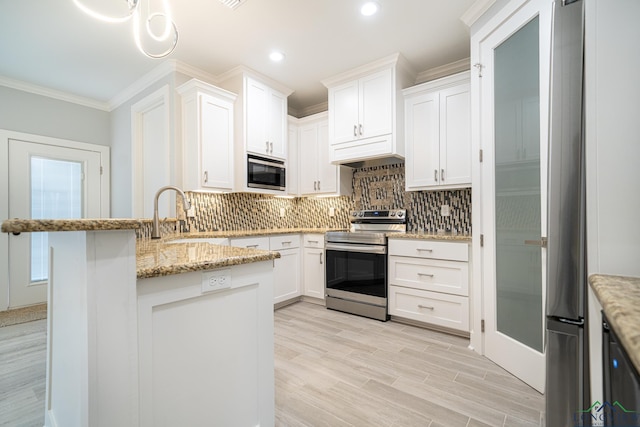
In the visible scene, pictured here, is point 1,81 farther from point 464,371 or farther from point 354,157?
point 464,371

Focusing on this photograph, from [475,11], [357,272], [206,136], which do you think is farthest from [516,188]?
[206,136]

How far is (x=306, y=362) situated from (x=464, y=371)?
3.67ft

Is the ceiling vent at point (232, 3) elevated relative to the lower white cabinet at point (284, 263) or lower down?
elevated

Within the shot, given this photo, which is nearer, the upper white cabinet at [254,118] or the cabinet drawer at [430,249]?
the cabinet drawer at [430,249]

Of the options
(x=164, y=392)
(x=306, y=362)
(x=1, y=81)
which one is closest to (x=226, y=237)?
(x=306, y=362)

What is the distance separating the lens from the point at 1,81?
3.32 m

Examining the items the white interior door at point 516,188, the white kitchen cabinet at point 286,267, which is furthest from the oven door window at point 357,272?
the white interior door at point 516,188

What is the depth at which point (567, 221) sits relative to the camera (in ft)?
3.07

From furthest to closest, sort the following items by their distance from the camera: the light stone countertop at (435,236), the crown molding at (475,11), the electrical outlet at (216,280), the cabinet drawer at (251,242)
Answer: the cabinet drawer at (251,242)
the light stone countertop at (435,236)
the crown molding at (475,11)
the electrical outlet at (216,280)

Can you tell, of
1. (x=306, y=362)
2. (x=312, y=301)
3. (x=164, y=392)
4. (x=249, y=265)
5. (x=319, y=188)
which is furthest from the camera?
(x=319, y=188)

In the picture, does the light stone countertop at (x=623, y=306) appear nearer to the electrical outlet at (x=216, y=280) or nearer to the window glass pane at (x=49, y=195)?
the electrical outlet at (x=216, y=280)

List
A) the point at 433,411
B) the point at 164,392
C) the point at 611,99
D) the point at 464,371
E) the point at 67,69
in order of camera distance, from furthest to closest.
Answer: the point at 67,69, the point at 464,371, the point at 433,411, the point at 164,392, the point at 611,99

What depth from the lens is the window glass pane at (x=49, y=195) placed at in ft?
11.7

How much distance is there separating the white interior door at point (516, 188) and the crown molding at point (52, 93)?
482 centimetres
